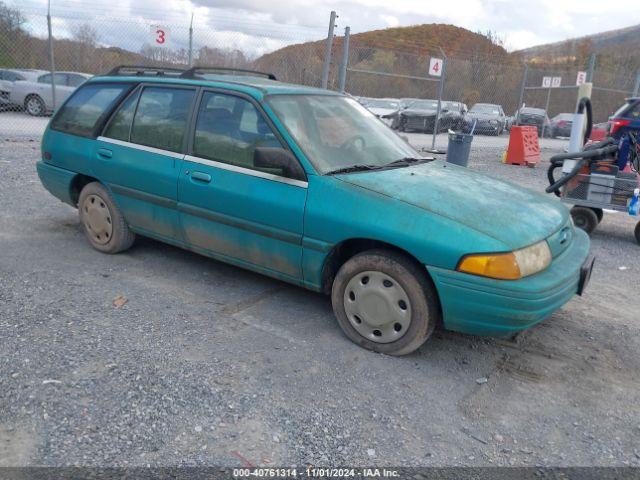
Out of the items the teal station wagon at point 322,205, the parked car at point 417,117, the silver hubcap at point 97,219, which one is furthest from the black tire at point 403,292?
the parked car at point 417,117

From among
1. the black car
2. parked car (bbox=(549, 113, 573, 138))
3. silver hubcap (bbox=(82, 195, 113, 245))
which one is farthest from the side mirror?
parked car (bbox=(549, 113, 573, 138))

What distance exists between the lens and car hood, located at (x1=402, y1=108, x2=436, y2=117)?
849 inches

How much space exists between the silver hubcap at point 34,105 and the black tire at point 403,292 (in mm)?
16019

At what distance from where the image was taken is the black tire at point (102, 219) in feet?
16.5

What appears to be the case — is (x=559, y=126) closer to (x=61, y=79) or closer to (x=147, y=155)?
(x=61, y=79)

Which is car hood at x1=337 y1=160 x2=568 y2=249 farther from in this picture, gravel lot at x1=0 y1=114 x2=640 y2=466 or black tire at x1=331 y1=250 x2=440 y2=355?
gravel lot at x1=0 y1=114 x2=640 y2=466

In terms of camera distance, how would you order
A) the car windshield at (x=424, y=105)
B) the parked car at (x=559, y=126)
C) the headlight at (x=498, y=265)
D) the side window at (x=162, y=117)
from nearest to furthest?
the headlight at (x=498, y=265) < the side window at (x=162, y=117) < the car windshield at (x=424, y=105) < the parked car at (x=559, y=126)

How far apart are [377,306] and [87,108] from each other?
335 centimetres

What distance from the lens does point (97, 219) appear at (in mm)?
5164

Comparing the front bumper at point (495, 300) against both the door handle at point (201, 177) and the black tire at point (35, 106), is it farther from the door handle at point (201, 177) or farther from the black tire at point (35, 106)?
the black tire at point (35, 106)

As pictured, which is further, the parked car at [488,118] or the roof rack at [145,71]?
the parked car at [488,118]

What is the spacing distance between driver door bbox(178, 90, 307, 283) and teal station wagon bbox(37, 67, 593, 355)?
11 mm

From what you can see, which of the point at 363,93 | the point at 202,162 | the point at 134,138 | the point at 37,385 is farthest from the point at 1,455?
the point at 363,93

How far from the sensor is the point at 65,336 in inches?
141
